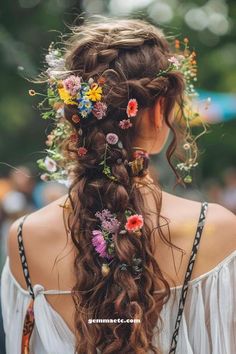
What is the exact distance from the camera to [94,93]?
227 cm

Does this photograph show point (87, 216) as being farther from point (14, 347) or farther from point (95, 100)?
point (14, 347)

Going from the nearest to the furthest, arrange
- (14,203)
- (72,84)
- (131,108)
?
1. (131,108)
2. (72,84)
3. (14,203)

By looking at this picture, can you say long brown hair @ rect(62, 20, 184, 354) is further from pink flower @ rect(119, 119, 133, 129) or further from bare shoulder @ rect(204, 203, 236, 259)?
bare shoulder @ rect(204, 203, 236, 259)

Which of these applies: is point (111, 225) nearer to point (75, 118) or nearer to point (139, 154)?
point (139, 154)

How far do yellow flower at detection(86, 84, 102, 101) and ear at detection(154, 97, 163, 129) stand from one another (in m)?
0.18

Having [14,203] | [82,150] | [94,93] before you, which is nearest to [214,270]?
[82,150]

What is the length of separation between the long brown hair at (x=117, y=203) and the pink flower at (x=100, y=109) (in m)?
0.02

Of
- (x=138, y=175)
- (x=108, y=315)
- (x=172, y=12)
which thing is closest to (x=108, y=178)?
(x=138, y=175)

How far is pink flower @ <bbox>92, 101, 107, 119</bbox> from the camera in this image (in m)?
2.25

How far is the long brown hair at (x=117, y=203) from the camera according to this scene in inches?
88.6

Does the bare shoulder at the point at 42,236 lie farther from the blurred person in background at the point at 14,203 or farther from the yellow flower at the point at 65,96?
the blurred person in background at the point at 14,203

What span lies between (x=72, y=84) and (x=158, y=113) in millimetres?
275

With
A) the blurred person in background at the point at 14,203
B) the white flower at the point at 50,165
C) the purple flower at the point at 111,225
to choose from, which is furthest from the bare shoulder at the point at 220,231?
the blurred person in background at the point at 14,203

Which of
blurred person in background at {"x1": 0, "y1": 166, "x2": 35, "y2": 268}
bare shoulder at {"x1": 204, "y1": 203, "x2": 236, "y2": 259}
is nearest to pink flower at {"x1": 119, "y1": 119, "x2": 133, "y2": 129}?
bare shoulder at {"x1": 204, "y1": 203, "x2": 236, "y2": 259}
